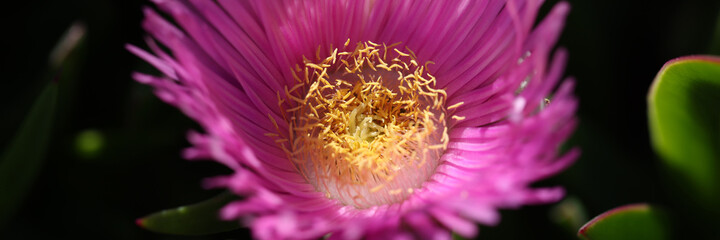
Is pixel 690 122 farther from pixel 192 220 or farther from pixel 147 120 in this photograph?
pixel 147 120

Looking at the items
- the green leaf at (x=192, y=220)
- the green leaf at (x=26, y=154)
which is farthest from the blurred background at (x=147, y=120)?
the green leaf at (x=192, y=220)

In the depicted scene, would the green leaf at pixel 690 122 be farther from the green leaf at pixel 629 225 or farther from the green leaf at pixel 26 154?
the green leaf at pixel 26 154

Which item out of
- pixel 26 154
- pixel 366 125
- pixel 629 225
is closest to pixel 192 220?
pixel 26 154

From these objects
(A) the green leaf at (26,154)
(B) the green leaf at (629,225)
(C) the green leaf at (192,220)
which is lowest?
(B) the green leaf at (629,225)

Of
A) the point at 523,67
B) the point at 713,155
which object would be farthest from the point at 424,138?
the point at 713,155

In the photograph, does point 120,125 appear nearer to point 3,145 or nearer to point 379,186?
point 3,145

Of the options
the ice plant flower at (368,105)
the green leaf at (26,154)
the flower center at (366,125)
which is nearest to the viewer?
the ice plant flower at (368,105)

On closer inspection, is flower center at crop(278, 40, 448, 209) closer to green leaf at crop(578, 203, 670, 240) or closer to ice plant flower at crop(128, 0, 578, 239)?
ice plant flower at crop(128, 0, 578, 239)
